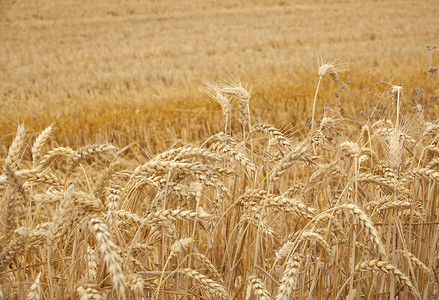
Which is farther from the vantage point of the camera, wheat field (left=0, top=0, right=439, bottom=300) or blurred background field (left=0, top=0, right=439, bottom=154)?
blurred background field (left=0, top=0, right=439, bottom=154)

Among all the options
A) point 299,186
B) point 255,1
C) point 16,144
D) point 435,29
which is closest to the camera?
point 16,144

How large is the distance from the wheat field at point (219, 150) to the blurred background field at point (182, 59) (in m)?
0.07

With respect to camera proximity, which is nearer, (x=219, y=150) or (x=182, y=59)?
(x=219, y=150)

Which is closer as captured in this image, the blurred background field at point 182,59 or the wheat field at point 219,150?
the wheat field at point 219,150

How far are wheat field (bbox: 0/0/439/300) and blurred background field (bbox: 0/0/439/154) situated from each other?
66mm

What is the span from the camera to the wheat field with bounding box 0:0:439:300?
1.08 metres

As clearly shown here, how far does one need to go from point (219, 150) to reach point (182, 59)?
9423mm

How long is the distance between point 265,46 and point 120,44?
4.32 meters

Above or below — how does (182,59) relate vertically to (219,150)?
below

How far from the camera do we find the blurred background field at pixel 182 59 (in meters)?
5.48

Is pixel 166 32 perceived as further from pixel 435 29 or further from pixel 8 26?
pixel 435 29

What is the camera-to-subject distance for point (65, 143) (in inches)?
202

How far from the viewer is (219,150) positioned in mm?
1400

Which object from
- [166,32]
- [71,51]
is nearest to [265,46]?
[166,32]
